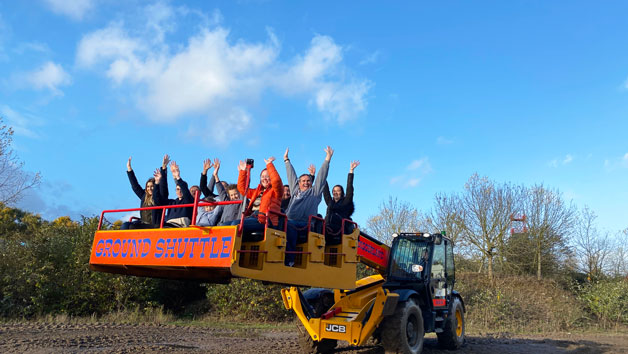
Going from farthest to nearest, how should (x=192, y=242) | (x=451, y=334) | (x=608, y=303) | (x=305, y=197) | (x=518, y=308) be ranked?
(x=608, y=303)
(x=518, y=308)
(x=451, y=334)
(x=305, y=197)
(x=192, y=242)

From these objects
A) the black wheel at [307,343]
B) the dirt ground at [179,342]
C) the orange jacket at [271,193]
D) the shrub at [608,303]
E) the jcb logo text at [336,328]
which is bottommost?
the dirt ground at [179,342]

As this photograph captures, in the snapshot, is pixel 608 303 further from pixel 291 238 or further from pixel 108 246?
pixel 108 246

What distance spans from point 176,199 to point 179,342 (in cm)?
437

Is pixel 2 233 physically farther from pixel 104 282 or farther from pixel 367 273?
pixel 367 273

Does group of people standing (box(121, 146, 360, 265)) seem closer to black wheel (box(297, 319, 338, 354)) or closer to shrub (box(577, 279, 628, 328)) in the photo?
black wheel (box(297, 319, 338, 354))

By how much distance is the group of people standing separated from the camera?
5973 millimetres

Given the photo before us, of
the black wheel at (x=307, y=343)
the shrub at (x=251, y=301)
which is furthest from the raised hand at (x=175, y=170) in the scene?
the shrub at (x=251, y=301)

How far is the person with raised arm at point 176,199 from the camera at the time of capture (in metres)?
6.62

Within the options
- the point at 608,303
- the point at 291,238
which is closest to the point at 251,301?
the point at 291,238

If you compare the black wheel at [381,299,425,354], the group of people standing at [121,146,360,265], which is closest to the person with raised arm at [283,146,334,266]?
the group of people standing at [121,146,360,265]

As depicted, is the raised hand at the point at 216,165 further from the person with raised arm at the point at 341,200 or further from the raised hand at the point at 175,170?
the person with raised arm at the point at 341,200

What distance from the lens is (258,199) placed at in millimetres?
6520

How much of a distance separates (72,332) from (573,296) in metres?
20.7

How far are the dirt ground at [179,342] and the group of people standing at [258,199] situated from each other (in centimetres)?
329
